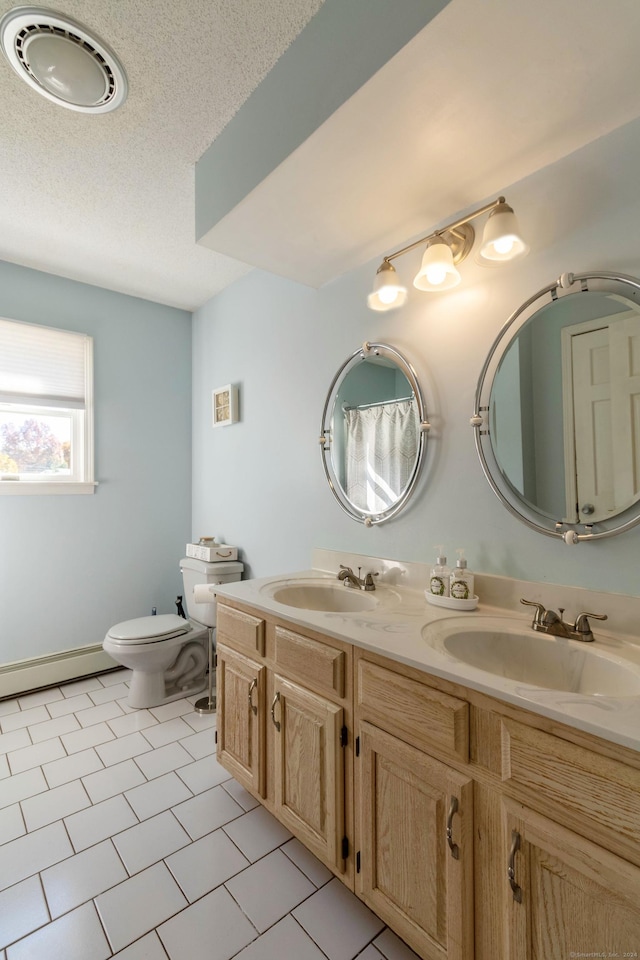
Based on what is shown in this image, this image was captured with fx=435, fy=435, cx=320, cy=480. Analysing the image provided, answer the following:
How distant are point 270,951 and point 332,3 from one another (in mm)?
2505

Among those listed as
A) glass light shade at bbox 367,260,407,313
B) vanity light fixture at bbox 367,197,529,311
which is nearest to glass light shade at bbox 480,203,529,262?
vanity light fixture at bbox 367,197,529,311

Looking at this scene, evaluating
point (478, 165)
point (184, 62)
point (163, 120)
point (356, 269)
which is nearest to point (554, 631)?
point (478, 165)

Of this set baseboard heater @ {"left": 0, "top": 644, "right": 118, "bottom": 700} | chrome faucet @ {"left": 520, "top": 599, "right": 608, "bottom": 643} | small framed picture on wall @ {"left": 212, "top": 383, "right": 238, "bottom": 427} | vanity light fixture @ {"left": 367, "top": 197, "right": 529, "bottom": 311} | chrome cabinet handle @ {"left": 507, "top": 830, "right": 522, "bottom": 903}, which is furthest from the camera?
small framed picture on wall @ {"left": 212, "top": 383, "right": 238, "bottom": 427}

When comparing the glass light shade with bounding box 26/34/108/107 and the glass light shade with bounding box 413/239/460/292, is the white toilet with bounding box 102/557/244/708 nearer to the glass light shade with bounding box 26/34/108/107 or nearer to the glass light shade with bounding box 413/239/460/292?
the glass light shade with bounding box 413/239/460/292

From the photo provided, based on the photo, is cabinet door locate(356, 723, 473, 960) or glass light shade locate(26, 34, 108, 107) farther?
glass light shade locate(26, 34, 108, 107)

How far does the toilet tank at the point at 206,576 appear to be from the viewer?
2492 millimetres

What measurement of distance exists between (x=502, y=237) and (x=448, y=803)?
1.42 metres

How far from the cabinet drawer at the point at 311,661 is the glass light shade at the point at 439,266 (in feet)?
3.89

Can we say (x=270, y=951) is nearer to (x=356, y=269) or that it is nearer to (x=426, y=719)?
(x=426, y=719)

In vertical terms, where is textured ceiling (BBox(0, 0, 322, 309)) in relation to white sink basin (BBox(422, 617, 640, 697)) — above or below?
above

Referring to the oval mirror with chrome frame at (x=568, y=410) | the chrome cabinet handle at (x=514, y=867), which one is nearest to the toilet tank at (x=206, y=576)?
the oval mirror with chrome frame at (x=568, y=410)

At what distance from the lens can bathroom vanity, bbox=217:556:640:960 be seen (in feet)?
2.42

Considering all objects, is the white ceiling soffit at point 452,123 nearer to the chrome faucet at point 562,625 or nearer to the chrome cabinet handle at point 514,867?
the chrome faucet at point 562,625

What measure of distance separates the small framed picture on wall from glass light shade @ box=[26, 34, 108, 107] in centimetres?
146
